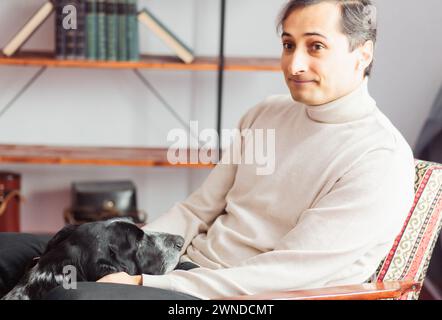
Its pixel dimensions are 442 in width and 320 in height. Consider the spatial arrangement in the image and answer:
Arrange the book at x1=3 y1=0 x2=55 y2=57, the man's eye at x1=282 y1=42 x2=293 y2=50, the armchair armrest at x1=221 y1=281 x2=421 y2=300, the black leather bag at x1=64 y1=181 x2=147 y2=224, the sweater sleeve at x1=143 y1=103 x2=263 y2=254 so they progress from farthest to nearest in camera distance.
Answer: the black leather bag at x1=64 y1=181 x2=147 y2=224
the book at x1=3 y1=0 x2=55 y2=57
the sweater sleeve at x1=143 y1=103 x2=263 y2=254
the man's eye at x1=282 y1=42 x2=293 y2=50
the armchair armrest at x1=221 y1=281 x2=421 y2=300

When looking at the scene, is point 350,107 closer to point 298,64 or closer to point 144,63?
point 298,64

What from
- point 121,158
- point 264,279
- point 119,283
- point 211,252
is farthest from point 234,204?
point 121,158

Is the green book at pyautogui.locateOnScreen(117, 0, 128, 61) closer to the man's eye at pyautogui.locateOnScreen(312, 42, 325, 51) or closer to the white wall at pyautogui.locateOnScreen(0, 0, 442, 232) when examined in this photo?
the white wall at pyautogui.locateOnScreen(0, 0, 442, 232)

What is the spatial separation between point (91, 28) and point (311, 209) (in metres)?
1.60

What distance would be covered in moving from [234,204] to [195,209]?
5.9 inches

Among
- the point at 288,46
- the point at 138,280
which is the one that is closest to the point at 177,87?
the point at 288,46

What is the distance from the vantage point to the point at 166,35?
308 centimetres

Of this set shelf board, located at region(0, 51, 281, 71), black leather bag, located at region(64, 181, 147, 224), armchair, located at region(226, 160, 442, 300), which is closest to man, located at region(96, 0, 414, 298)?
armchair, located at region(226, 160, 442, 300)

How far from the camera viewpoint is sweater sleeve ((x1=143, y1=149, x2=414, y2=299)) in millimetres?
1689

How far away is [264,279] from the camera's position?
1.71m

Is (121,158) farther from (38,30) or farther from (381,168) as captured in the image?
(381,168)

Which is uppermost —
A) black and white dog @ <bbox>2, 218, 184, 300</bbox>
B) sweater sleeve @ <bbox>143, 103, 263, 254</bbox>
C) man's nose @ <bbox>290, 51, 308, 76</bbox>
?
man's nose @ <bbox>290, 51, 308, 76</bbox>

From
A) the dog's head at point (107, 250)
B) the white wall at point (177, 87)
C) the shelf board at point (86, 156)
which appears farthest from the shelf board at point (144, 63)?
the dog's head at point (107, 250)

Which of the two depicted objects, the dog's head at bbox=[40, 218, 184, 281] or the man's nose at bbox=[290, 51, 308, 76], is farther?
the man's nose at bbox=[290, 51, 308, 76]
